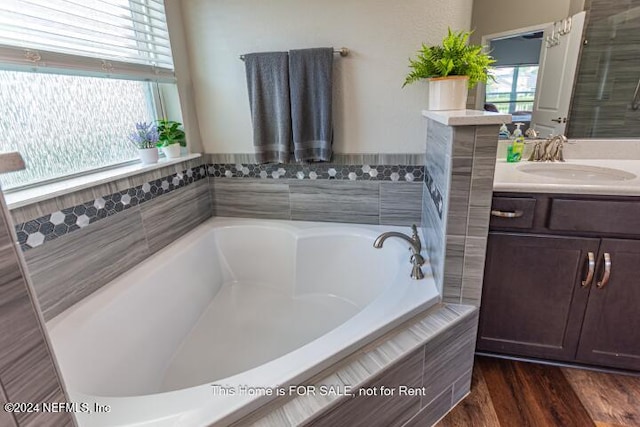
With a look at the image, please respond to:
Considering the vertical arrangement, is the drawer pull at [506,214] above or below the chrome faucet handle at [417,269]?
above

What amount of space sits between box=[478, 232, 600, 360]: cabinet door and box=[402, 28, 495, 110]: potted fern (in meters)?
0.62

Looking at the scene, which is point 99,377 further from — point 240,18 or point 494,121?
point 240,18

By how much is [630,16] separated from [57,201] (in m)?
2.66

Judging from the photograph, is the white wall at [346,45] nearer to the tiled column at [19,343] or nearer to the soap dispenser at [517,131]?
the soap dispenser at [517,131]

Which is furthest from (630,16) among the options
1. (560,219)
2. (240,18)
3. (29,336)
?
(29,336)

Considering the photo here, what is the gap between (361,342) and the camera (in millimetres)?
1118

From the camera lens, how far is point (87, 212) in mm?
1371

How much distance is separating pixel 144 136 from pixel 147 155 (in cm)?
10

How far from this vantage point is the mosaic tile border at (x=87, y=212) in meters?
1.17

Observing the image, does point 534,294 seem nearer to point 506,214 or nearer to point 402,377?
point 506,214

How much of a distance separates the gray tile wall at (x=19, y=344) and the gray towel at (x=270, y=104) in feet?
5.01

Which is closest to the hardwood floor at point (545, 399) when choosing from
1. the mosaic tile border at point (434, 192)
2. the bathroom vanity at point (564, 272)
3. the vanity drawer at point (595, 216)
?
the bathroom vanity at point (564, 272)

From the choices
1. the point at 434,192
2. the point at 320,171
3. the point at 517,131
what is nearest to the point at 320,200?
the point at 320,171

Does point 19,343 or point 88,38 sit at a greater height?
point 88,38
